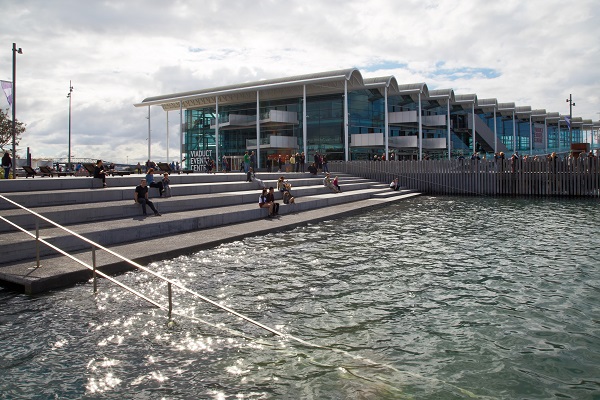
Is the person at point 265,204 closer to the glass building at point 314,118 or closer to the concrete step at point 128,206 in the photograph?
the concrete step at point 128,206

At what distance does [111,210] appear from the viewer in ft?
48.6

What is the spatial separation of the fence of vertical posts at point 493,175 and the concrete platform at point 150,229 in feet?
40.4

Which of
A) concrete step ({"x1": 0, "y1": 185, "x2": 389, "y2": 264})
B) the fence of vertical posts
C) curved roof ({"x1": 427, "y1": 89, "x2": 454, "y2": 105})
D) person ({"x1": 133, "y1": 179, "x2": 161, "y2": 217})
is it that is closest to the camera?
concrete step ({"x1": 0, "y1": 185, "x2": 389, "y2": 264})

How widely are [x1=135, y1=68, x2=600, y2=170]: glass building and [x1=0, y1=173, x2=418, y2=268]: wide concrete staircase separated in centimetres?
2028

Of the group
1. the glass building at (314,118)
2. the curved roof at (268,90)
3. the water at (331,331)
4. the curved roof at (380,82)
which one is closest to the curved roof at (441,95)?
the glass building at (314,118)

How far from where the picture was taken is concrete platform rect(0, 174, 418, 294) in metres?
9.52

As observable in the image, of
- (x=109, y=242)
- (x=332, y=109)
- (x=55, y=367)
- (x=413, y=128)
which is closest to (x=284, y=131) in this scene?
(x=332, y=109)

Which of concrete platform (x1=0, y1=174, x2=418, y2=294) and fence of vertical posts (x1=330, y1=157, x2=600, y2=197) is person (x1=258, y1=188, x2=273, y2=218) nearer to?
concrete platform (x1=0, y1=174, x2=418, y2=294)

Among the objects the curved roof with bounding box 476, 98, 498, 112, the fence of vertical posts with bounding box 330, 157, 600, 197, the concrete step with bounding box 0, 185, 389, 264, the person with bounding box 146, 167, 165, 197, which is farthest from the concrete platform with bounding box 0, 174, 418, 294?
the curved roof with bounding box 476, 98, 498, 112

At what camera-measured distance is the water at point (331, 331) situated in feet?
17.4

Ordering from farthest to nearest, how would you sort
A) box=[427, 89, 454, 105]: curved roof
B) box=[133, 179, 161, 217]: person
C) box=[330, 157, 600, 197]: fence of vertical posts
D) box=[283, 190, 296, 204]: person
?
box=[427, 89, 454, 105]: curved roof → box=[330, 157, 600, 197]: fence of vertical posts → box=[283, 190, 296, 204]: person → box=[133, 179, 161, 217]: person

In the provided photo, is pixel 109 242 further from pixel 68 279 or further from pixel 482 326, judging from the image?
pixel 482 326

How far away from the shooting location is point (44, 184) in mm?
16234

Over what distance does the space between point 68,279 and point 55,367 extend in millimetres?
3803
